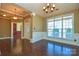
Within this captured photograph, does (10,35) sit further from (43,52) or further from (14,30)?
(43,52)

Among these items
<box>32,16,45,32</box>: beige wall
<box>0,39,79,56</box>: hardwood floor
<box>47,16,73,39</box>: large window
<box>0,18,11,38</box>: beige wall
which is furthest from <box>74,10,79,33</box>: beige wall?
<box>0,18,11,38</box>: beige wall

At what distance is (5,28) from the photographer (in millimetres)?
2266

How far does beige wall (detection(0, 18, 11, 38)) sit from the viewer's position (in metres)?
2.24

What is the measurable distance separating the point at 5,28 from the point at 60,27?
1.07m

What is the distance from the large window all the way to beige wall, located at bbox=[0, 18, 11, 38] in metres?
0.80

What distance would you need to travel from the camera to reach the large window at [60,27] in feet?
7.01

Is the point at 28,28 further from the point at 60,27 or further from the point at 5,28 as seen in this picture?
the point at 60,27

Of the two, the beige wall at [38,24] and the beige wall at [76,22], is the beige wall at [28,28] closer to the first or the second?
the beige wall at [38,24]

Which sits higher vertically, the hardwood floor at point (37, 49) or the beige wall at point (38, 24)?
the beige wall at point (38, 24)

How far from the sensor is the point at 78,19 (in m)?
2.13

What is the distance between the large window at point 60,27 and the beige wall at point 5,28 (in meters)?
0.80

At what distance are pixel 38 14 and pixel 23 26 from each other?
0.38 m

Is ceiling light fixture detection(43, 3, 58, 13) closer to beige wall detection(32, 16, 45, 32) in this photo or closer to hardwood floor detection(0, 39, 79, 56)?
beige wall detection(32, 16, 45, 32)

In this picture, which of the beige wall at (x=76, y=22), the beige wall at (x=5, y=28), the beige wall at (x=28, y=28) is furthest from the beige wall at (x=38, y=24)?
the beige wall at (x=76, y=22)
